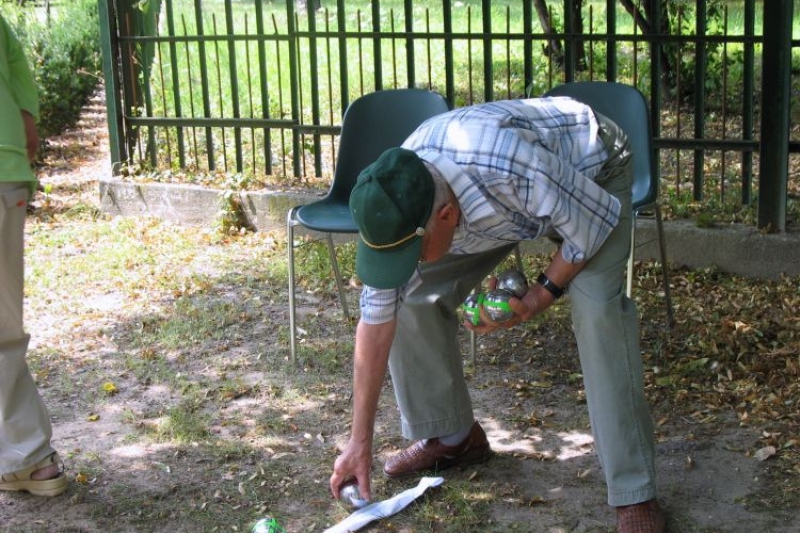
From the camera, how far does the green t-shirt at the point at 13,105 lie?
3527 mm

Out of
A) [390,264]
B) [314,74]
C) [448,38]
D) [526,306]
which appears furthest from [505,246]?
[314,74]

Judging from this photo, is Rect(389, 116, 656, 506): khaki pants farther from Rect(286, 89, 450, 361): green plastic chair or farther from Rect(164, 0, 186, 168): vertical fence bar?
Rect(164, 0, 186, 168): vertical fence bar

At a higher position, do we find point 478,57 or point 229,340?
point 478,57

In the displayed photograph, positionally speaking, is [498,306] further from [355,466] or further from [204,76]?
[204,76]

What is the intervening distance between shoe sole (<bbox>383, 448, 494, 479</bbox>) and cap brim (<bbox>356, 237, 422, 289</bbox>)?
3.93 feet

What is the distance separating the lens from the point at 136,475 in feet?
12.9

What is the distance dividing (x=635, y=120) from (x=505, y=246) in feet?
4.82

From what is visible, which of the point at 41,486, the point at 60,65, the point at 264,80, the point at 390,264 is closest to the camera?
the point at 390,264

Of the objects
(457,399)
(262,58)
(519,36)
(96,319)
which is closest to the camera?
(457,399)

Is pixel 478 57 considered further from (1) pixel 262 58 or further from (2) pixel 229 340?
(2) pixel 229 340

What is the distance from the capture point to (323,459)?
4008mm

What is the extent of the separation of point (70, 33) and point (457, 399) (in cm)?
987

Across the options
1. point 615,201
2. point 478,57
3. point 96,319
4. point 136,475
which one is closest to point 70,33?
point 478,57

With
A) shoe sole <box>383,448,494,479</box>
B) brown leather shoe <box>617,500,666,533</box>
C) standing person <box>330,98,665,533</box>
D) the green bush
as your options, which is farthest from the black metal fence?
brown leather shoe <box>617,500,666,533</box>
